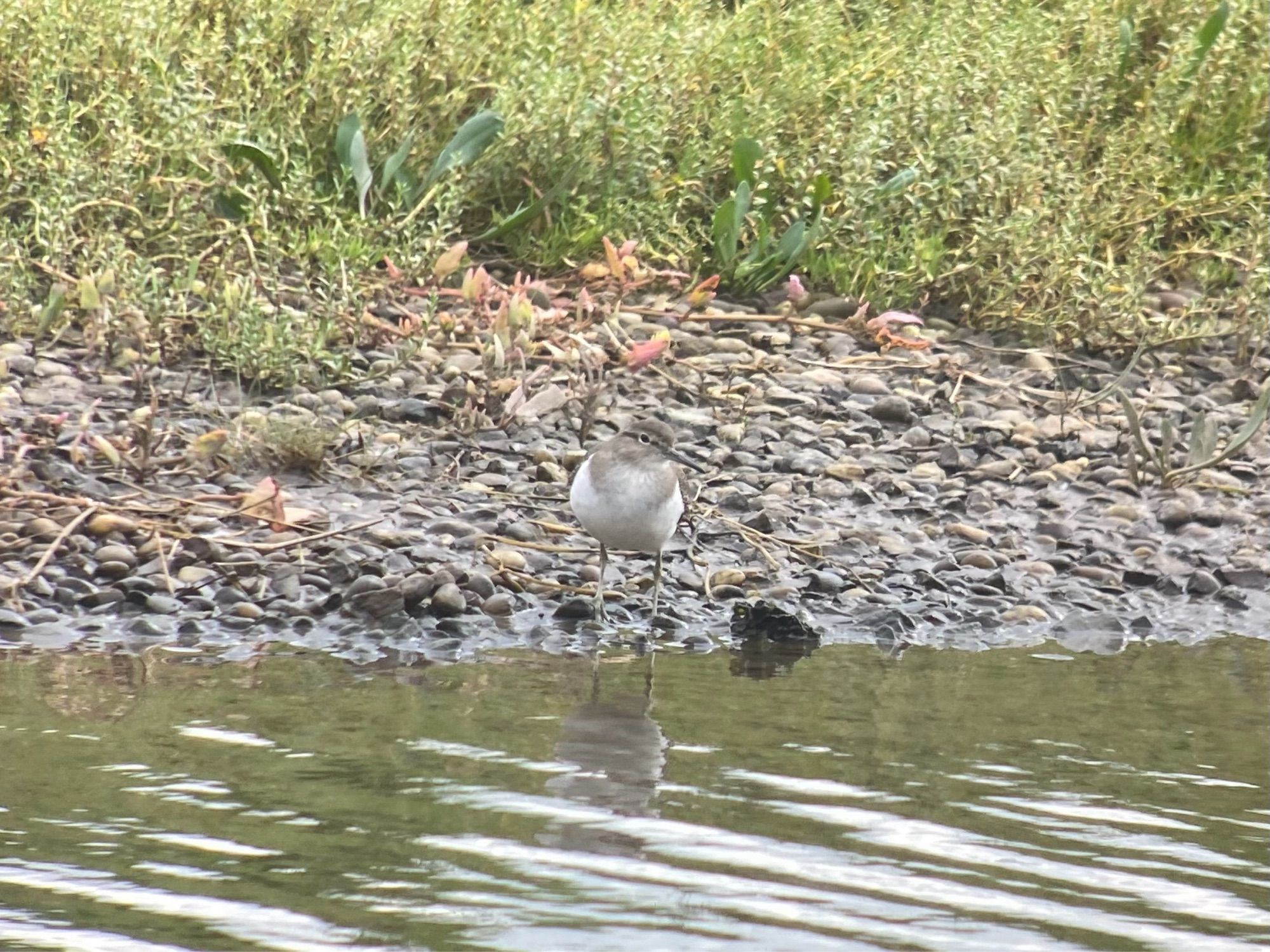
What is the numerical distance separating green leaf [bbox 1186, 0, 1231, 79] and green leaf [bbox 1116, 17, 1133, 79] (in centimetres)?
36

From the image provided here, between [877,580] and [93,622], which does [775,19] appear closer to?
[877,580]

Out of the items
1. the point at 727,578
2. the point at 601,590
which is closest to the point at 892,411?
the point at 727,578

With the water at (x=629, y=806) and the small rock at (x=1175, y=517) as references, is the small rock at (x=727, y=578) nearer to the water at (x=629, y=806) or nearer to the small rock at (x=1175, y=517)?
the water at (x=629, y=806)

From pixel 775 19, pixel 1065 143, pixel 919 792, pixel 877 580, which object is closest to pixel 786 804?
pixel 919 792

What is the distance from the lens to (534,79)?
30.0ft

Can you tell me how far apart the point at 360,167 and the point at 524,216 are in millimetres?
777

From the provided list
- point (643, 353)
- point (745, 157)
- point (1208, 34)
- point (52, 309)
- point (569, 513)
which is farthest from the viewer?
point (1208, 34)

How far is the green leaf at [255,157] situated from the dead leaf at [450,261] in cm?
82

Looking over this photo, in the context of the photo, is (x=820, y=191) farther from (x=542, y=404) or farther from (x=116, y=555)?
(x=116, y=555)

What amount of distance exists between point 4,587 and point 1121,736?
3.37m

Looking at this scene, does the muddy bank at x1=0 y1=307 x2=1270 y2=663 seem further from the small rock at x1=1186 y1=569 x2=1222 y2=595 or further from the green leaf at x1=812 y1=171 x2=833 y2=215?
the green leaf at x1=812 y1=171 x2=833 y2=215

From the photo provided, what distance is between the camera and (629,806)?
172 inches

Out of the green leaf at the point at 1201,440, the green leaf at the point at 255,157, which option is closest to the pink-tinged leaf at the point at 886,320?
the green leaf at the point at 1201,440

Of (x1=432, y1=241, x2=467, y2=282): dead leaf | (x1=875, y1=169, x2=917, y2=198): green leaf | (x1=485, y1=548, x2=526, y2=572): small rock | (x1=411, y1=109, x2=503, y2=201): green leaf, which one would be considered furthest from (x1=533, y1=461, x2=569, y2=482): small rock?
(x1=875, y1=169, x2=917, y2=198): green leaf
